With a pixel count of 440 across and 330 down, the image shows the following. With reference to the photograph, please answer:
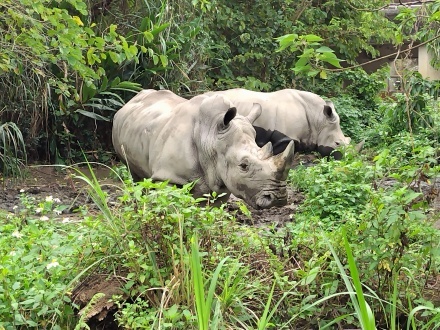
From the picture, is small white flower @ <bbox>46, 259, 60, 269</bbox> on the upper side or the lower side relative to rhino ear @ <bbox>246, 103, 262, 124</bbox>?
upper

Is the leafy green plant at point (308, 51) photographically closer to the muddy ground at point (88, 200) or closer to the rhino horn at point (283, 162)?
the muddy ground at point (88, 200)

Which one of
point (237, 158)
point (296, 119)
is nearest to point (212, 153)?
point (237, 158)

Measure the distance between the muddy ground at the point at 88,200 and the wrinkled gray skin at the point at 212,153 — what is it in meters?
0.31

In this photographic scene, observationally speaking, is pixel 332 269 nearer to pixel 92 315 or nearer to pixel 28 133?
pixel 92 315

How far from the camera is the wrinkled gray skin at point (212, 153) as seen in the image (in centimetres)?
565

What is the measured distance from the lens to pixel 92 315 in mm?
3400

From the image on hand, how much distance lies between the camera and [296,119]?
335 inches

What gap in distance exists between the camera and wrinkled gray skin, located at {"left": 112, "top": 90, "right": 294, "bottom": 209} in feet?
18.5

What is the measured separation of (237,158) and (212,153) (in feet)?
0.76

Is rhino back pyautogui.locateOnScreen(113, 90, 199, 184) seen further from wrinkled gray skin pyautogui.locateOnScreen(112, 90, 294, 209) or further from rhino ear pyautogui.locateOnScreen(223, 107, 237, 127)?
rhino ear pyautogui.locateOnScreen(223, 107, 237, 127)

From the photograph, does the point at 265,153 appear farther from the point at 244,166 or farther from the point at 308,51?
the point at 308,51

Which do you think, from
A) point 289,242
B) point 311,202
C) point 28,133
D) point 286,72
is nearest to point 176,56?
point 28,133

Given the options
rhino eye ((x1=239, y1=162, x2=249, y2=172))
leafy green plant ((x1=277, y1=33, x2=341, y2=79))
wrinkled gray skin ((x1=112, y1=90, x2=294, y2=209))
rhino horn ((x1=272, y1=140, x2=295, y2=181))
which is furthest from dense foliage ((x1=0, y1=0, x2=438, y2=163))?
leafy green plant ((x1=277, y1=33, x2=341, y2=79))

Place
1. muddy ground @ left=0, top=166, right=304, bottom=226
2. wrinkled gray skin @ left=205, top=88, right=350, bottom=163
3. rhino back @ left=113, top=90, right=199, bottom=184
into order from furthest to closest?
wrinkled gray skin @ left=205, top=88, right=350, bottom=163, muddy ground @ left=0, top=166, right=304, bottom=226, rhino back @ left=113, top=90, right=199, bottom=184
